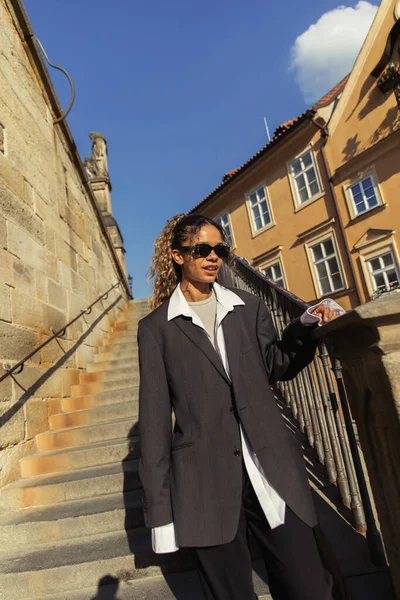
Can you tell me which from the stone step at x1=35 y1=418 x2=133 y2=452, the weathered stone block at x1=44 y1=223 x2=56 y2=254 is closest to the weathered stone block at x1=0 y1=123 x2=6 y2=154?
the weathered stone block at x1=44 y1=223 x2=56 y2=254

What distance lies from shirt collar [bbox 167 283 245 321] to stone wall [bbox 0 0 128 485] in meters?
2.39

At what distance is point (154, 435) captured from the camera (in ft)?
4.79

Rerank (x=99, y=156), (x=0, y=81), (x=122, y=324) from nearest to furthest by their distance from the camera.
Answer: (x=0, y=81) < (x=122, y=324) < (x=99, y=156)

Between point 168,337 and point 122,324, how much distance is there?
21.6ft

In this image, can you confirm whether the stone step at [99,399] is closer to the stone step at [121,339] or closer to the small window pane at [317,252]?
the stone step at [121,339]

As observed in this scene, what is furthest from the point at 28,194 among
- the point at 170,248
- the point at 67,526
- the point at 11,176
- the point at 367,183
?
the point at 367,183

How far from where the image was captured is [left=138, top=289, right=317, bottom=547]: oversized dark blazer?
1.39 metres

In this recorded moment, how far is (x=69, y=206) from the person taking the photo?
6.13m

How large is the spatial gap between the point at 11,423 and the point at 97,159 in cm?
893

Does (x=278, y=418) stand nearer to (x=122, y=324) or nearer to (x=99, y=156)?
(x=122, y=324)

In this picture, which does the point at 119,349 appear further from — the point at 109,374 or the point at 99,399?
the point at 99,399

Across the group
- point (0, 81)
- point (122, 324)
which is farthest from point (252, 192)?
point (0, 81)

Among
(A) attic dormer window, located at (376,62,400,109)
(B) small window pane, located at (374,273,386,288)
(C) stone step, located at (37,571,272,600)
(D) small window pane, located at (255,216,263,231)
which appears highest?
(A) attic dormer window, located at (376,62,400,109)

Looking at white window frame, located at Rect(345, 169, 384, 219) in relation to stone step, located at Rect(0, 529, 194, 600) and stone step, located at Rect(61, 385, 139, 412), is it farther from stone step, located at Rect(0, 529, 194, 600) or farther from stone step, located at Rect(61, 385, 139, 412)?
stone step, located at Rect(0, 529, 194, 600)
